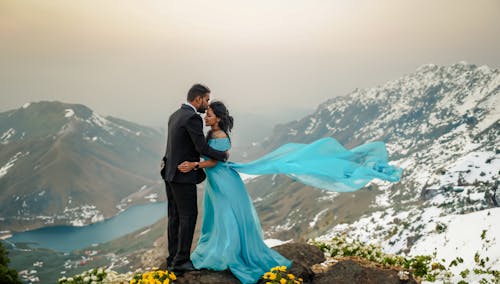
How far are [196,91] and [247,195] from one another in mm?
3020

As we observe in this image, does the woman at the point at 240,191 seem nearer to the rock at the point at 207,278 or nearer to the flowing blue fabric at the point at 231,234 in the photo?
the flowing blue fabric at the point at 231,234

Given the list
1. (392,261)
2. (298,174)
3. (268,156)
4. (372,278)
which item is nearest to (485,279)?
(392,261)

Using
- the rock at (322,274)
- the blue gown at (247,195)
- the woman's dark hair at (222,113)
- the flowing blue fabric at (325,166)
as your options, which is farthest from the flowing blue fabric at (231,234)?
the flowing blue fabric at (325,166)

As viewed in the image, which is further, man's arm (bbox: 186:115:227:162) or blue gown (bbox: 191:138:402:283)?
blue gown (bbox: 191:138:402:283)

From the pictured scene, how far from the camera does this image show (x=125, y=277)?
1082 cm

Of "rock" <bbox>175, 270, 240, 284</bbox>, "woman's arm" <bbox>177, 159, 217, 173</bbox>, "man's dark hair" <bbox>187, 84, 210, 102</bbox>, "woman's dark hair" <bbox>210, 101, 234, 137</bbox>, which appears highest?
"man's dark hair" <bbox>187, 84, 210, 102</bbox>

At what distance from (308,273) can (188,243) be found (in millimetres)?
3318

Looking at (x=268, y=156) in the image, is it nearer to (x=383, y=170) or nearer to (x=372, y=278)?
(x=383, y=170)

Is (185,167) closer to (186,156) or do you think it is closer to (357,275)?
(186,156)

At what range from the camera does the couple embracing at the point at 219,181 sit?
30.3ft

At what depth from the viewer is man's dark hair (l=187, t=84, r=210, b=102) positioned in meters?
9.30

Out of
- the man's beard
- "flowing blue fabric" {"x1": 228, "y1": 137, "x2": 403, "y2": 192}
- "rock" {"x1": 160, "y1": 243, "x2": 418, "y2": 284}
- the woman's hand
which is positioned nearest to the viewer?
the woman's hand

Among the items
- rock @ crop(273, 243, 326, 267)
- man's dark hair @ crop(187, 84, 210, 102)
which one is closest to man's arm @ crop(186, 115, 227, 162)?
man's dark hair @ crop(187, 84, 210, 102)

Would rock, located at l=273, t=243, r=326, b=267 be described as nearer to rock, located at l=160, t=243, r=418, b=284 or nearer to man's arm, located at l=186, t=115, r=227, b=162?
rock, located at l=160, t=243, r=418, b=284
